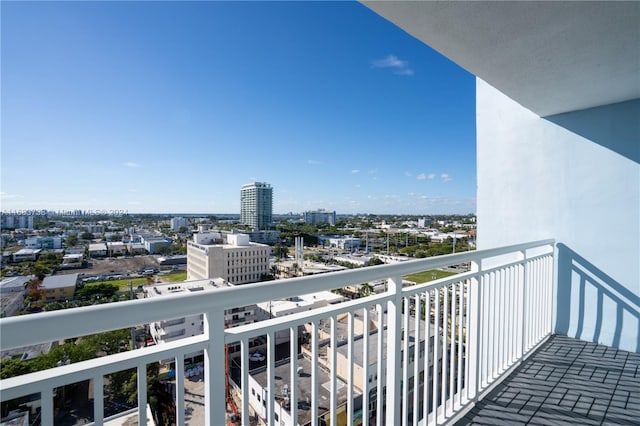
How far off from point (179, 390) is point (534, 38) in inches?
93.5

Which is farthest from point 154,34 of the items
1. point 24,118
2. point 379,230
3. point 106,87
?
point 379,230

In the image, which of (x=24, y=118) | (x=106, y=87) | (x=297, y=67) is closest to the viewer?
(x=24, y=118)

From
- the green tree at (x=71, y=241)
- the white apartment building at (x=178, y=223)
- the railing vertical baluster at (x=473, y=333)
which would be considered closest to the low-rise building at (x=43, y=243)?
the green tree at (x=71, y=241)

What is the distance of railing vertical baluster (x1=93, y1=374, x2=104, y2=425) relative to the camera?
2.27ft

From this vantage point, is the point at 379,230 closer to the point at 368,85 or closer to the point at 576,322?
the point at 576,322

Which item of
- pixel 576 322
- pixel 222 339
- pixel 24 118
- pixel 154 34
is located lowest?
pixel 576 322

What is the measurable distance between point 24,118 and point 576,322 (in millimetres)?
7295

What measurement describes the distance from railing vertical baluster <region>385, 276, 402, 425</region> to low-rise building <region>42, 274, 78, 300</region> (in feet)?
6.85

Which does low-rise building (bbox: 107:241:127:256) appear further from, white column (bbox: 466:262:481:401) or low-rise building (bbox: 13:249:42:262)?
white column (bbox: 466:262:481:401)

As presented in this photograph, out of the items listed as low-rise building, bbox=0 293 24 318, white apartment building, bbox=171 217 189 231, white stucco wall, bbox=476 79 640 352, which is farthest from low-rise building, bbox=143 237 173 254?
white stucco wall, bbox=476 79 640 352

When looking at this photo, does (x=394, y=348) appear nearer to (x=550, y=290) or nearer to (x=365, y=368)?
(x=365, y=368)

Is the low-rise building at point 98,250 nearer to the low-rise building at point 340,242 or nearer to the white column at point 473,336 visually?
the low-rise building at point 340,242

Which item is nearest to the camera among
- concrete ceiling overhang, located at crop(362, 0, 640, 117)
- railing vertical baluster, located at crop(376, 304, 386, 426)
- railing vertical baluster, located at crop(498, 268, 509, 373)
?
railing vertical baluster, located at crop(376, 304, 386, 426)

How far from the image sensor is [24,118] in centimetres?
413
